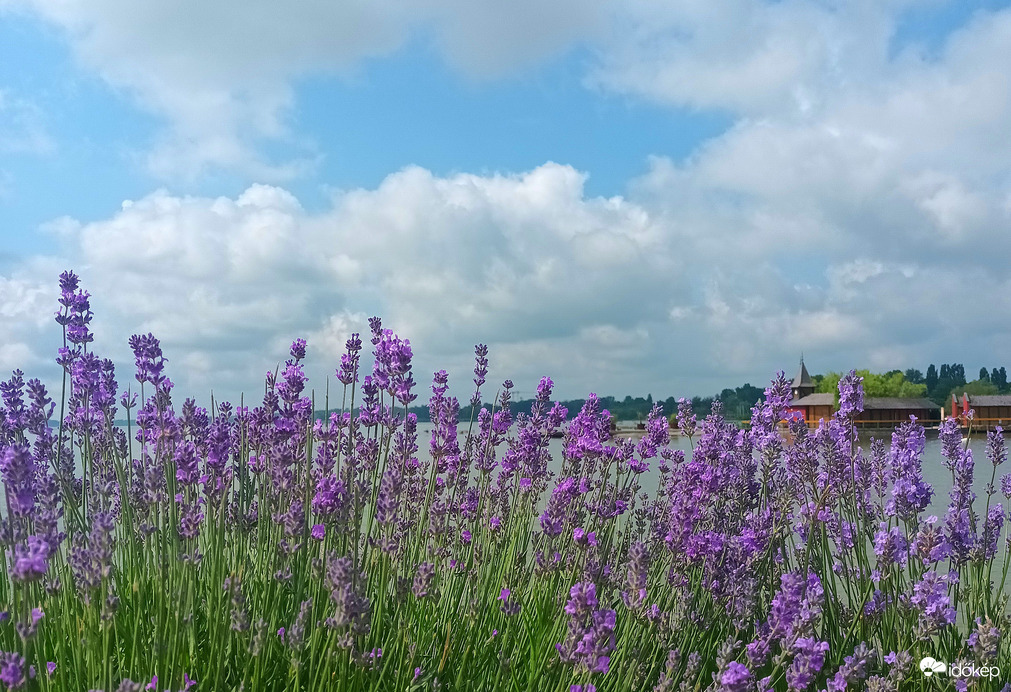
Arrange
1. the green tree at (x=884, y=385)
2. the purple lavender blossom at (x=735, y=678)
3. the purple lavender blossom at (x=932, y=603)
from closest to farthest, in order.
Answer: the purple lavender blossom at (x=735, y=678), the purple lavender blossom at (x=932, y=603), the green tree at (x=884, y=385)

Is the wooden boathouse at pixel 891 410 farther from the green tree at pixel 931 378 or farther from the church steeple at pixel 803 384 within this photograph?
the green tree at pixel 931 378

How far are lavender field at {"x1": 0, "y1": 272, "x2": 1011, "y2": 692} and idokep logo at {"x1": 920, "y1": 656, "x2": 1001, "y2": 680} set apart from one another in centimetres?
1

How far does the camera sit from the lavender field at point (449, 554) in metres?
2.36

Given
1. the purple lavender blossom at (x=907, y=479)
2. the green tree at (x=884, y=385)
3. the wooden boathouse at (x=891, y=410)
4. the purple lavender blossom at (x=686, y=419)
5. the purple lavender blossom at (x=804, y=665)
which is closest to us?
the purple lavender blossom at (x=804, y=665)

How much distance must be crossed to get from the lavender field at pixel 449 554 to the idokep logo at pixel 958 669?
0.04 ft

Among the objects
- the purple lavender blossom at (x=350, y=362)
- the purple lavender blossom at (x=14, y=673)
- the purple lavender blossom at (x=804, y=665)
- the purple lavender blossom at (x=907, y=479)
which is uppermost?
the purple lavender blossom at (x=350, y=362)

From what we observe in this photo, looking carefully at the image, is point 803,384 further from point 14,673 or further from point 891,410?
point 14,673

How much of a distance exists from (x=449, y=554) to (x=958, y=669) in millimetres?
2154

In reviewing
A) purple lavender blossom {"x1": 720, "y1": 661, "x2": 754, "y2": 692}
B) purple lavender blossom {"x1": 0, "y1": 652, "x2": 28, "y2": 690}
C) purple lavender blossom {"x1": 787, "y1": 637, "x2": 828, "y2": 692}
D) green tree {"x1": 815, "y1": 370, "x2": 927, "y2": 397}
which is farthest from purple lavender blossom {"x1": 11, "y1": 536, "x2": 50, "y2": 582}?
green tree {"x1": 815, "y1": 370, "x2": 927, "y2": 397}

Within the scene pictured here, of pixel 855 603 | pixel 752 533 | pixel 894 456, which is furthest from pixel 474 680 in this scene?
pixel 894 456

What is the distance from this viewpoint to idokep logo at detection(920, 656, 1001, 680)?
310cm

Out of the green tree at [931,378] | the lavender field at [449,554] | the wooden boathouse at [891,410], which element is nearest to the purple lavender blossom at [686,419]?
the lavender field at [449,554]

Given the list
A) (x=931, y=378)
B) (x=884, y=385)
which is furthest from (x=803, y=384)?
(x=931, y=378)

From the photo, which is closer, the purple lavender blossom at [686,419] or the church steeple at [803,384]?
the purple lavender blossom at [686,419]
